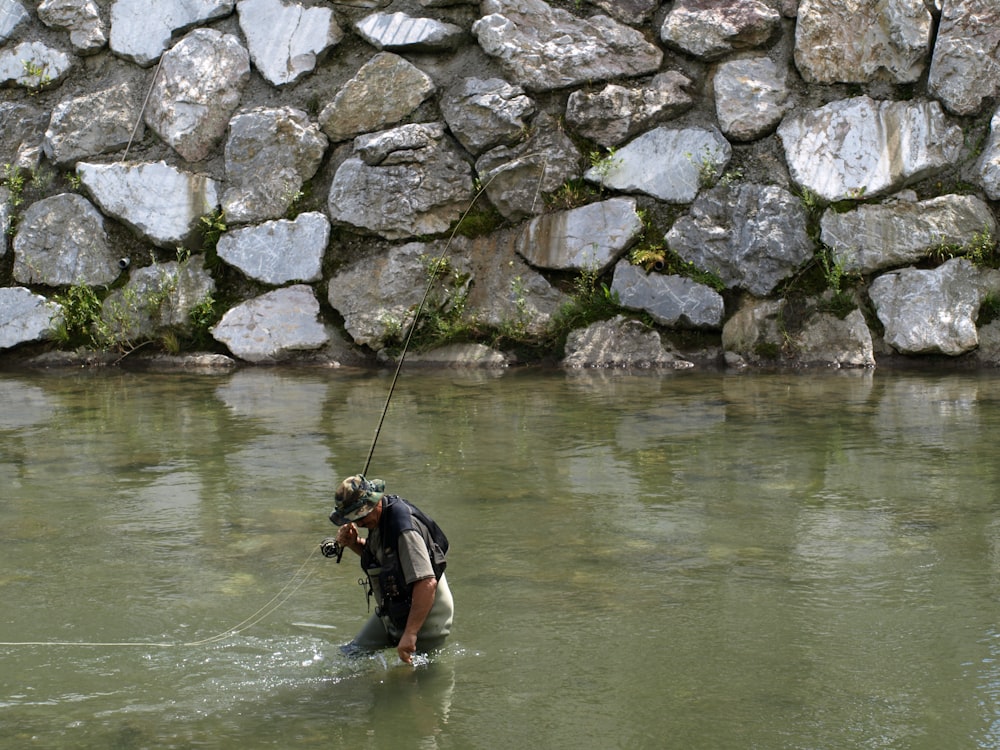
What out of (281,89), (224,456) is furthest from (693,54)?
(224,456)

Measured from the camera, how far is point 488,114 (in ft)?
34.6

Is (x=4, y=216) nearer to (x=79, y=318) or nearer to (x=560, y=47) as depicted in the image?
(x=79, y=318)

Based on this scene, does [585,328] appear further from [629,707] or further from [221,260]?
[629,707]

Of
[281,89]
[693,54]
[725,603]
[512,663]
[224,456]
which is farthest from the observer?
[281,89]

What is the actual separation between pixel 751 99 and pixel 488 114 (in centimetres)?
226

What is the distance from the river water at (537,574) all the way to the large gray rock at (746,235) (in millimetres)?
1590

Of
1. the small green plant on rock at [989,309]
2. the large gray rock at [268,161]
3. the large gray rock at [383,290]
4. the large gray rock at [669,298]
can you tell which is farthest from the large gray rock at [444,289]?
the small green plant on rock at [989,309]

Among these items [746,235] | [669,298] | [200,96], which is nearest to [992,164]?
[746,235]

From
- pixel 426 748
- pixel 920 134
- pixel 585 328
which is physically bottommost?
pixel 426 748

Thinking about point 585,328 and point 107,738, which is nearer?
point 107,738

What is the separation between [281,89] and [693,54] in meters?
3.83

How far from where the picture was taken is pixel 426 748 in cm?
346

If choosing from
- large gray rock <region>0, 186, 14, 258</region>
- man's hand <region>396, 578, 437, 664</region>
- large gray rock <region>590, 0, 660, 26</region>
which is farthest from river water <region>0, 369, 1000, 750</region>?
large gray rock <region>590, 0, 660, 26</region>

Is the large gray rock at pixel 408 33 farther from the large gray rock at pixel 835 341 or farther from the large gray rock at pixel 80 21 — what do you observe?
the large gray rock at pixel 835 341
